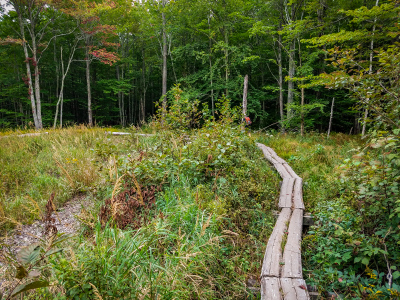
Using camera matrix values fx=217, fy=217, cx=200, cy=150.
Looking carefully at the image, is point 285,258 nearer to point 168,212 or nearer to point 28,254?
point 168,212

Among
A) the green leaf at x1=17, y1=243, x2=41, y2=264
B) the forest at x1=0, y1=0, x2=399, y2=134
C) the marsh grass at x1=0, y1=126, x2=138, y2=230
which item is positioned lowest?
the marsh grass at x1=0, y1=126, x2=138, y2=230

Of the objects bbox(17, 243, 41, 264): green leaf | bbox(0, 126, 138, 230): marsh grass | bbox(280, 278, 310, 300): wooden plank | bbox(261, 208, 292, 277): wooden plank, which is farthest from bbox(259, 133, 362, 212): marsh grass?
bbox(0, 126, 138, 230): marsh grass

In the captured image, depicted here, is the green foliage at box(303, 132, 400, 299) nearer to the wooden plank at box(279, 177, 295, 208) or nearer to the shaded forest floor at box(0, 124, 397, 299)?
the shaded forest floor at box(0, 124, 397, 299)

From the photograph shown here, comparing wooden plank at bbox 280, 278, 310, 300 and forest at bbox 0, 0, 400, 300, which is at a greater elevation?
forest at bbox 0, 0, 400, 300

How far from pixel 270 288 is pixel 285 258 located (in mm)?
486

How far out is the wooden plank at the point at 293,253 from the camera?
2145 millimetres

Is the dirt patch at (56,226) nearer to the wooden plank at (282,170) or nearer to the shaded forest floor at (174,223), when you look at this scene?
the shaded forest floor at (174,223)

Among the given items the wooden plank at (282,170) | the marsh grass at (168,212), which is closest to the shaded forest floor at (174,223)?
the marsh grass at (168,212)

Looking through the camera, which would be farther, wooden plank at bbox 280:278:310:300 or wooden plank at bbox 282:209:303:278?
wooden plank at bbox 282:209:303:278

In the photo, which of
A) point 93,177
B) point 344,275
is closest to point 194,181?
point 93,177


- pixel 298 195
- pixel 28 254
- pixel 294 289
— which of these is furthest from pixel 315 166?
pixel 28 254

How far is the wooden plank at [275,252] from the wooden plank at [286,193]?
46 cm

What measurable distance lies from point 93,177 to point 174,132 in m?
2.16

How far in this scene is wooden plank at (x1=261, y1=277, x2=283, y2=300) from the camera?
1.86 m
